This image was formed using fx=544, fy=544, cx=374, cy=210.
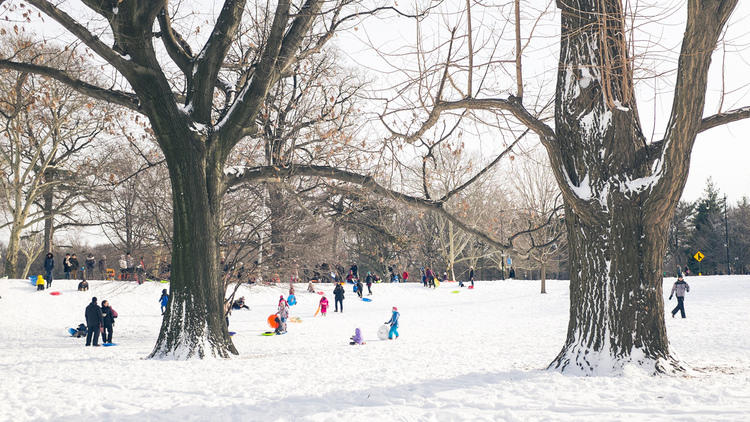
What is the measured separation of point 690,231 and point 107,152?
60030 millimetres

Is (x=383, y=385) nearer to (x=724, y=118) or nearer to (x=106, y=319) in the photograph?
(x=724, y=118)

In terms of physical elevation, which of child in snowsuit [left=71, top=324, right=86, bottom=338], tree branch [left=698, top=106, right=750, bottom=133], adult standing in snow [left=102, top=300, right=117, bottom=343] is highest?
tree branch [left=698, top=106, right=750, bottom=133]

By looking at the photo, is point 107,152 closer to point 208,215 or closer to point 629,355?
point 208,215

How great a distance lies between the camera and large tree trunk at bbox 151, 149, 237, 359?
9.80 m

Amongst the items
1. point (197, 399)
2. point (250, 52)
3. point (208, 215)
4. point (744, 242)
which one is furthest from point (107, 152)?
point (744, 242)

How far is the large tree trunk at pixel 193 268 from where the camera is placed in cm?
980

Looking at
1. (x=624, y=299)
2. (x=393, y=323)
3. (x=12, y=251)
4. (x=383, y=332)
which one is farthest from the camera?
(x=12, y=251)

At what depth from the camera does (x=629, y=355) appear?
7074 mm

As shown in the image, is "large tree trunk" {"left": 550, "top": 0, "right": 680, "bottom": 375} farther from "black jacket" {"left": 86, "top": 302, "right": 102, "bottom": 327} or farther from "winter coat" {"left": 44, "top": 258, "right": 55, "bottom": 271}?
"winter coat" {"left": 44, "top": 258, "right": 55, "bottom": 271}

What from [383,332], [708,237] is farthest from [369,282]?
[708,237]

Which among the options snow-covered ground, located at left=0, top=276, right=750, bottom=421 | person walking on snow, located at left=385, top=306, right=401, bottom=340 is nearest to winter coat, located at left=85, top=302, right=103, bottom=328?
snow-covered ground, located at left=0, top=276, right=750, bottom=421

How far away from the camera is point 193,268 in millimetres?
10008

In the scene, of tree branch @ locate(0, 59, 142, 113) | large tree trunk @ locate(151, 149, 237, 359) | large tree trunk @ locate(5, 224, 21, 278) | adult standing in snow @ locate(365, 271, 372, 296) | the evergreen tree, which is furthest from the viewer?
the evergreen tree

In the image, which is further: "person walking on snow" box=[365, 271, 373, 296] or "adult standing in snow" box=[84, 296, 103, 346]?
"person walking on snow" box=[365, 271, 373, 296]
